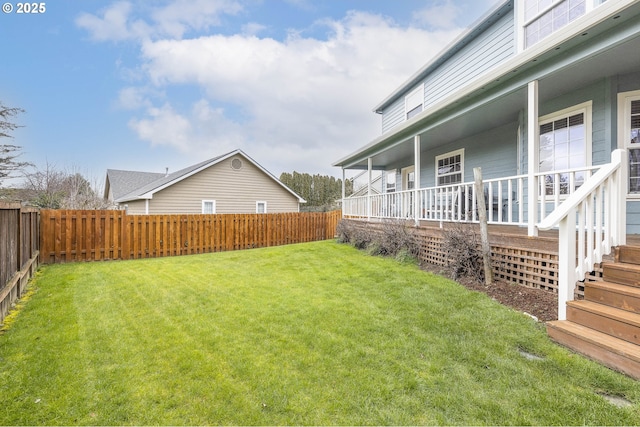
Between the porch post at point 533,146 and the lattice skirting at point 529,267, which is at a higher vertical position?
the porch post at point 533,146

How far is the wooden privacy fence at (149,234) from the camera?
8.24 m

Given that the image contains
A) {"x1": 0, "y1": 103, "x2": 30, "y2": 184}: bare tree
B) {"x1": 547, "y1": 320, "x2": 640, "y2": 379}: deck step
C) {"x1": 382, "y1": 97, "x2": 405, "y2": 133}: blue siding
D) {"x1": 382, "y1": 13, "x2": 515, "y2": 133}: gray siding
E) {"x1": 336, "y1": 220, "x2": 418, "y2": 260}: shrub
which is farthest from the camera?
{"x1": 382, "y1": 97, "x2": 405, "y2": 133}: blue siding

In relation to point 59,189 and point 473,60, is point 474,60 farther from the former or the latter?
point 59,189

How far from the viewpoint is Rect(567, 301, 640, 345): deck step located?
254cm

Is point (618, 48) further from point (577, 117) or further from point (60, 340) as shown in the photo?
point (60, 340)

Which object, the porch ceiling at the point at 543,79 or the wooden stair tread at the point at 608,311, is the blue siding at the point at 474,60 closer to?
the porch ceiling at the point at 543,79

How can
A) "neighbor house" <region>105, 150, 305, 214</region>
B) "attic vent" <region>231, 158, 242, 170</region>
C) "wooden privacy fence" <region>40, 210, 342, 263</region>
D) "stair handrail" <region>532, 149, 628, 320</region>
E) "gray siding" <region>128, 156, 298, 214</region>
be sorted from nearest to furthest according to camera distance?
1. "stair handrail" <region>532, 149, 628, 320</region>
2. "wooden privacy fence" <region>40, 210, 342, 263</region>
3. "neighbor house" <region>105, 150, 305, 214</region>
4. "gray siding" <region>128, 156, 298, 214</region>
5. "attic vent" <region>231, 158, 242, 170</region>

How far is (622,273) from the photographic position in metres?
3.15

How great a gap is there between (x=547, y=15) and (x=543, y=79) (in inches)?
118

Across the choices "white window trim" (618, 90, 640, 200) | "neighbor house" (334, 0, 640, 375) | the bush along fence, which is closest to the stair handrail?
"neighbor house" (334, 0, 640, 375)

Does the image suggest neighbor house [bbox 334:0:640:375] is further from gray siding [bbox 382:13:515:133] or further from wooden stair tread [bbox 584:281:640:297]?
wooden stair tread [bbox 584:281:640:297]

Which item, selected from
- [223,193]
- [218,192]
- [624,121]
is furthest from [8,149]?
[624,121]

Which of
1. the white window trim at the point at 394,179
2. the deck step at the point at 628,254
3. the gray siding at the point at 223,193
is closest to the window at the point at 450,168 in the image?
the white window trim at the point at 394,179

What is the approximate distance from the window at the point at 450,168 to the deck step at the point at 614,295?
6624mm
